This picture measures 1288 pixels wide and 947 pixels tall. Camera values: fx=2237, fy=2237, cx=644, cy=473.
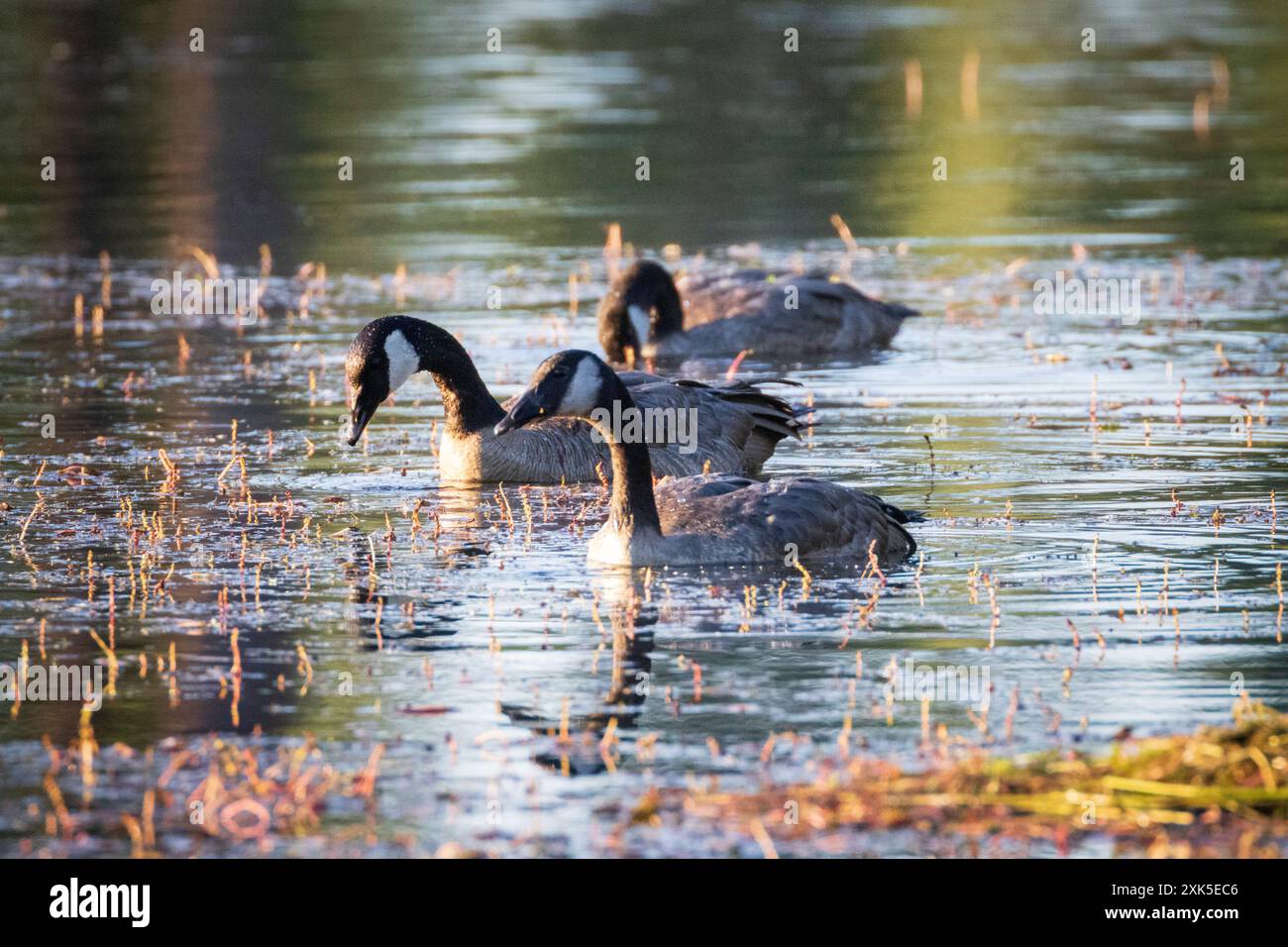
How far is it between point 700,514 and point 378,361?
3632 mm

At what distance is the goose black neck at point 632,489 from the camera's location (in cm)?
1197

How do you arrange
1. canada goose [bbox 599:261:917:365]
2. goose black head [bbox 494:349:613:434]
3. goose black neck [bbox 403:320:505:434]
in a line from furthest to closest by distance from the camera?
canada goose [bbox 599:261:917:365] → goose black neck [bbox 403:320:505:434] → goose black head [bbox 494:349:613:434]

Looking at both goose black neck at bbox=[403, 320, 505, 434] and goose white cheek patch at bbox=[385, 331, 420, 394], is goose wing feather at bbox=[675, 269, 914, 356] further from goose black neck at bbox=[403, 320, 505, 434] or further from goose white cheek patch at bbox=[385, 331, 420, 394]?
goose white cheek patch at bbox=[385, 331, 420, 394]

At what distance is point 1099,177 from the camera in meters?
29.8

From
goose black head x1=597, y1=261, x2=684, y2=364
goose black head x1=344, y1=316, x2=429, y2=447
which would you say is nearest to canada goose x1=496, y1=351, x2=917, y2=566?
goose black head x1=344, y1=316, x2=429, y2=447

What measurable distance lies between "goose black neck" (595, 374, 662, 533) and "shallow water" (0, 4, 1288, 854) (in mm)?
391

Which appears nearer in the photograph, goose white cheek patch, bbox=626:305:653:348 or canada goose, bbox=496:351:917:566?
canada goose, bbox=496:351:917:566

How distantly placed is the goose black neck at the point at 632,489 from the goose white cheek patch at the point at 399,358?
3409 mm

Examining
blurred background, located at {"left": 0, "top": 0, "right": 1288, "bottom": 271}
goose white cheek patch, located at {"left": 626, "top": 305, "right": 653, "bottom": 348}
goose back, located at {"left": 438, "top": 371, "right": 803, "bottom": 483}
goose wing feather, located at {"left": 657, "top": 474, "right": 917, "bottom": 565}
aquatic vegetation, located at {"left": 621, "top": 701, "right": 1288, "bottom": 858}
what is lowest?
aquatic vegetation, located at {"left": 621, "top": 701, "right": 1288, "bottom": 858}

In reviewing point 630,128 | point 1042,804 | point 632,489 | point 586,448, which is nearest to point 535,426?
point 586,448

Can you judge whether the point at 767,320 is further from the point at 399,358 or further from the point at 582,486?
the point at 399,358

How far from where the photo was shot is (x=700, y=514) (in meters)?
12.2

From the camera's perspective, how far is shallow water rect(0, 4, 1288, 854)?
9055mm
